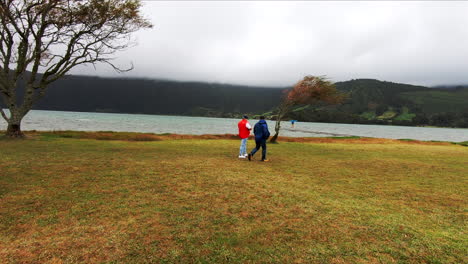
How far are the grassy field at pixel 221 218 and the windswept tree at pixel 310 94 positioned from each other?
19.6 m

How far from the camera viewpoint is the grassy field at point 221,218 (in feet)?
14.0

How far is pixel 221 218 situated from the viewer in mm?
5676

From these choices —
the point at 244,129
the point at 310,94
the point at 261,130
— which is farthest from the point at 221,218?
the point at 310,94

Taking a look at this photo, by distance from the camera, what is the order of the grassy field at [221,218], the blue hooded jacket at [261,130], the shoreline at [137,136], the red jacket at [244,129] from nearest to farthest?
1. the grassy field at [221,218]
2. the blue hooded jacket at [261,130]
3. the red jacket at [244,129]
4. the shoreline at [137,136]

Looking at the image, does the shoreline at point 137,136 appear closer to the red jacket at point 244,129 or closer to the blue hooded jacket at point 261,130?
the red jacket at point 244,129

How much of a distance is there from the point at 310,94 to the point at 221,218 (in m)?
26.2

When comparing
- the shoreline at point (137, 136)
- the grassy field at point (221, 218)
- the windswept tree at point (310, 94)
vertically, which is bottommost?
the shoreline at point (137, 136)

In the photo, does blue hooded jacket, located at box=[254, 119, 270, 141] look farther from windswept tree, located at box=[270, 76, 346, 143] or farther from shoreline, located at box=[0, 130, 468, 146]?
shoreline, located at box=[0, 130, 468, 146]

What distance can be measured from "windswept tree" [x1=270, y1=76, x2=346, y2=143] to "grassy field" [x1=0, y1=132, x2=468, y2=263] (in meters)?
19.6

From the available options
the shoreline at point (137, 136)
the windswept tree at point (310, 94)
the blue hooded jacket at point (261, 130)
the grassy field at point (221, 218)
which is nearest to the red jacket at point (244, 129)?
the blue hooded jacket at point (261, 130)

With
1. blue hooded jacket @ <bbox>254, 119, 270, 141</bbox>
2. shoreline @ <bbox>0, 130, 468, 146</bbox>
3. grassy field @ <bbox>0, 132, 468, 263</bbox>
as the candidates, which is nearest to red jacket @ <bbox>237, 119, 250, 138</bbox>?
blue hooded jacket @ <bbox>254, 119, 270, 141</bbox>

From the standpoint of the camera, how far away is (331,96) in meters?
28.9

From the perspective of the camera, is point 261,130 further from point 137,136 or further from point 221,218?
point 137,136

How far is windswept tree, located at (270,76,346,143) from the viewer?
2880 cm
